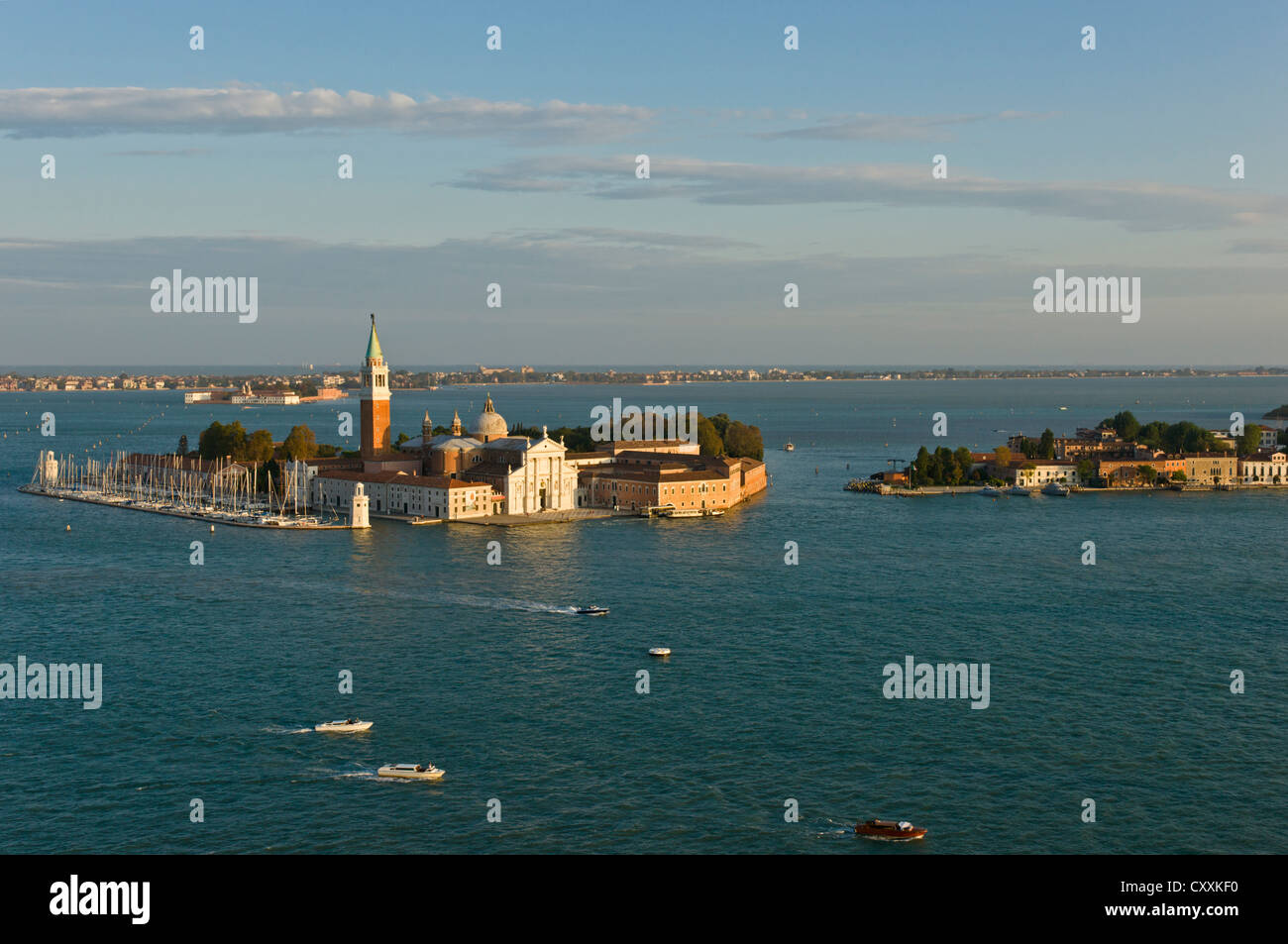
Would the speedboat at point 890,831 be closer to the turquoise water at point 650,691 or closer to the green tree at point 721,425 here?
the turquoise water at point 650,691

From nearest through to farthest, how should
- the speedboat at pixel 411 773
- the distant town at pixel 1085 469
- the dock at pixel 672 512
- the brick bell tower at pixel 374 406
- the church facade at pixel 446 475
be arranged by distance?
the speedboat at pixel 411 773, the church facade at pixel 446 475, the dock at pixel 672 512, the brick bell tower at pixel 374 406, the distant town at pixel 1085 469

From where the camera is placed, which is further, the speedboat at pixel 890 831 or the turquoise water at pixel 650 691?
the turquoise water at pixel 650 691

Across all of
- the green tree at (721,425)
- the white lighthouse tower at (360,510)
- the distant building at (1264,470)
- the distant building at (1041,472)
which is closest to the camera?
the white lighthouse tower at (360,510)

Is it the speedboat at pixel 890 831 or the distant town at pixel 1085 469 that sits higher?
the distant town at pixel 1085 469

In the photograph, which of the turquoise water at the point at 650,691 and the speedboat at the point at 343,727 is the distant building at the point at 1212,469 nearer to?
the turquoise water at the point at 650,691

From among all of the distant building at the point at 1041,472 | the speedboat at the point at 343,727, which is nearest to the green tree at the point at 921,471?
the distant building at the point at 1041,472

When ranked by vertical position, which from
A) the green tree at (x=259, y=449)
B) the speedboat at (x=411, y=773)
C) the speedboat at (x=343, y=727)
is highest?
the green tree at (x=259, y=449)

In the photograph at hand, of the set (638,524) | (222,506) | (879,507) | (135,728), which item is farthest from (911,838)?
(222,506)
